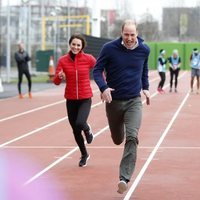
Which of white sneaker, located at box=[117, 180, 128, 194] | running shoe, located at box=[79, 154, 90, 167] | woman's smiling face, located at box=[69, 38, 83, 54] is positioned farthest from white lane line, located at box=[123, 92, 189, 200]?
woman's smiling face, located at box=[69, 38, 83, 54]

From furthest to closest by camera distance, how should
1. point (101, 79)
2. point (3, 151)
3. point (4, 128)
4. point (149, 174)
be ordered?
point (4, 128), point (3, 151), point (149, 174), point (101, 79)

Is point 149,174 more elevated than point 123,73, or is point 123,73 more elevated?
point 123,73

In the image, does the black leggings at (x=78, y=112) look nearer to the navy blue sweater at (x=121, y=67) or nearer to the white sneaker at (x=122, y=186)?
the navy blue sweater at (x=121, y=67)

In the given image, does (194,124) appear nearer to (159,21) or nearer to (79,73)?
(79,73)

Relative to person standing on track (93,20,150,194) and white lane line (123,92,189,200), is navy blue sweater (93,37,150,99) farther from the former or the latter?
white lane line (123,92,189,200)

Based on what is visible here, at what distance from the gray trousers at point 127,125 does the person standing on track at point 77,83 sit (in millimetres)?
1718

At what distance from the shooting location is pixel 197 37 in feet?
304

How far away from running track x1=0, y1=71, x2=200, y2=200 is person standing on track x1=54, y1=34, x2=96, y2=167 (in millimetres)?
577

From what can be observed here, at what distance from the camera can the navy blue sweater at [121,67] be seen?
26.7ft

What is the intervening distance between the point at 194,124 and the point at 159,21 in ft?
251

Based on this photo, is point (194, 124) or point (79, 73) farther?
point (194, 124)

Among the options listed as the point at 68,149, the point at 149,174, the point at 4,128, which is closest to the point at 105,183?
the point at 149,174

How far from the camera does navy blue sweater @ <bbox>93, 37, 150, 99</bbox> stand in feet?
26.7

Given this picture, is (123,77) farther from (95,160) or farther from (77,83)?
(95,160)
